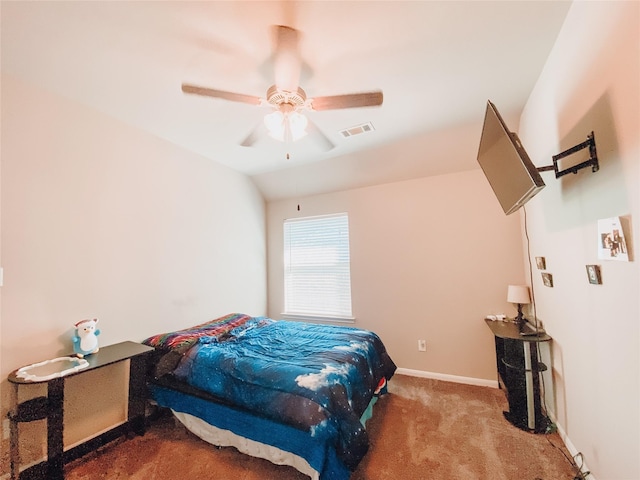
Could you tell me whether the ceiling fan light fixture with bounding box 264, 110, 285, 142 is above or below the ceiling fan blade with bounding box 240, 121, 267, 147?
below

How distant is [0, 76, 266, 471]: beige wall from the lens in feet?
6.12

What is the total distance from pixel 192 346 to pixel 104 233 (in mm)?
1227

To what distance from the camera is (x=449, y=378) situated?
3.18 meters

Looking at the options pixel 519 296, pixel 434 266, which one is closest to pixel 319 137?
pixel 434 266

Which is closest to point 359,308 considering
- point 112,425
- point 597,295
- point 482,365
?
point 482,365

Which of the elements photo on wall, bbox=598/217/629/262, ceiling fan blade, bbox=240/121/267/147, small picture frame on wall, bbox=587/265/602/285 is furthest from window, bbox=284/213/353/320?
photo on wall, bbox=598/217/629/262

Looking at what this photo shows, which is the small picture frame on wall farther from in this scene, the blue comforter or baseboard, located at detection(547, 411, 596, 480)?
the blue comforter

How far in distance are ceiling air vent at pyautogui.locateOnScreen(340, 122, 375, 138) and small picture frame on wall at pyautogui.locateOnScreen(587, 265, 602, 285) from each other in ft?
6.44

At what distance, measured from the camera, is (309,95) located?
7.09ft

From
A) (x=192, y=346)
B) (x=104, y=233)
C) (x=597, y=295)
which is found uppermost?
(x=104, y=233)

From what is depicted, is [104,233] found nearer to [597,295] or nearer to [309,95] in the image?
[309,95]

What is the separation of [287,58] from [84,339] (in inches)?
94.8

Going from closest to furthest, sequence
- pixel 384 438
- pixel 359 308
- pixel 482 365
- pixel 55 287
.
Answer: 1. pixel 55 287
2. pixel 384 438
3. pixel 482 365
4. pixel 359 308

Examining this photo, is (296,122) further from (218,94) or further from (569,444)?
(569,444)
